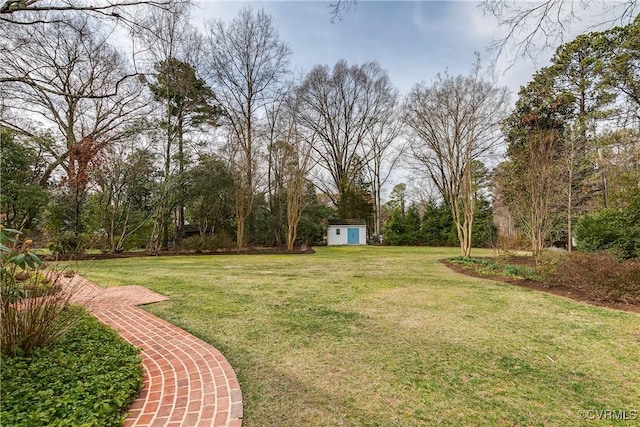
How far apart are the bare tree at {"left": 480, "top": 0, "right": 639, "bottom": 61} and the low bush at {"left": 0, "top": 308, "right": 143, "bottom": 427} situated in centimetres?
486

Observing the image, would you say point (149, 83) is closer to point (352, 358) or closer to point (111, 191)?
point (111, 191)

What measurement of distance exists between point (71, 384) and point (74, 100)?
15543 millimetres

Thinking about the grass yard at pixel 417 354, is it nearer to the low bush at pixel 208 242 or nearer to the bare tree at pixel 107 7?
the bare tree at pixel 107 7

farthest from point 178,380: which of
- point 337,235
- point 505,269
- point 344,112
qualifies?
point 344,112

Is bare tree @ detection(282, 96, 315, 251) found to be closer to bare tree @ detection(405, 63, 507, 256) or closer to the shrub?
bare tree @ detection(405, 63, 507, 256)

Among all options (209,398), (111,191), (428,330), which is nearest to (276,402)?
(209,398)

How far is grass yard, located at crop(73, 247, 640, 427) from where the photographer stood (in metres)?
2.23

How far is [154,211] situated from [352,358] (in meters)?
14.8

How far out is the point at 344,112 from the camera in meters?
24.8

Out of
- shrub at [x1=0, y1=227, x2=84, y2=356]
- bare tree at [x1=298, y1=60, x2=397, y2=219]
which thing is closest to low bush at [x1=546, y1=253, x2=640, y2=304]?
shrub at [x1=0, y1=227, x2=84, y2=356]

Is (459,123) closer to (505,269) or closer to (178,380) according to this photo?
(505,269)

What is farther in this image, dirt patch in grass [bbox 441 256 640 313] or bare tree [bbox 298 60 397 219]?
bare tree [bbox 298 60 397 219]

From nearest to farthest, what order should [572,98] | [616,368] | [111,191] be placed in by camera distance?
1. [616,368]
2. [111,191]
3. [572,98]

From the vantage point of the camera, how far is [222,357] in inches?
119
